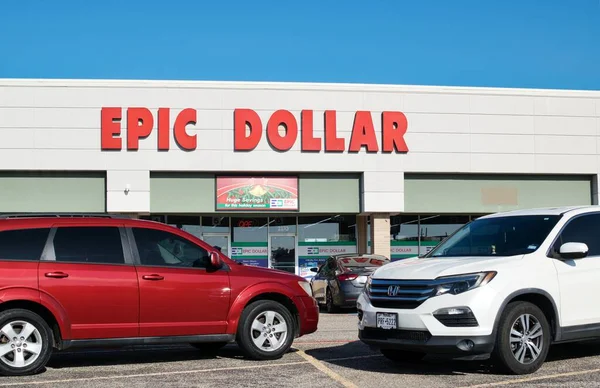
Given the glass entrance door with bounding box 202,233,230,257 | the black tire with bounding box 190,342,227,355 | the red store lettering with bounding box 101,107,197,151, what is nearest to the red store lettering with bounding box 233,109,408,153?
the red store lettering with bounding box 101,107,197,151

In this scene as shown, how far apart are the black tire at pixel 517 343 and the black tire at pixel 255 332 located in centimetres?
278

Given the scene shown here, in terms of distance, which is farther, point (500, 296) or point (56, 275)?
point (56, 275)

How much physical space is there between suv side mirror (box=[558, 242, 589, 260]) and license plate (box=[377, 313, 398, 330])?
1.90 meters

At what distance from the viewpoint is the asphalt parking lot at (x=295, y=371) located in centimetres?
776

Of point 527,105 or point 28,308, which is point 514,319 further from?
point 527,105

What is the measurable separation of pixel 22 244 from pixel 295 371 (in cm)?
329

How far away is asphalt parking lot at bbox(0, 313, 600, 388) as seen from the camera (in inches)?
305

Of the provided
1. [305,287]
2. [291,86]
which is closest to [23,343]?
[305,287]

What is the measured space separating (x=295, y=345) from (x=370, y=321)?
9.18ft

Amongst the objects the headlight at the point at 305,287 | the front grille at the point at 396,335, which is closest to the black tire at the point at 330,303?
the headlight at the point at 305,287

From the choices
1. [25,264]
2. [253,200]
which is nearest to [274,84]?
[253,200]

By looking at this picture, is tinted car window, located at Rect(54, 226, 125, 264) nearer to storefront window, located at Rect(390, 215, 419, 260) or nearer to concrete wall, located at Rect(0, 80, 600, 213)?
concrete wall, located at Rect(0, 80, 600, 213)

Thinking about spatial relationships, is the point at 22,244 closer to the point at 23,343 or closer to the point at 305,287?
the point at 23,343

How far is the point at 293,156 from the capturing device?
27.2 metres
